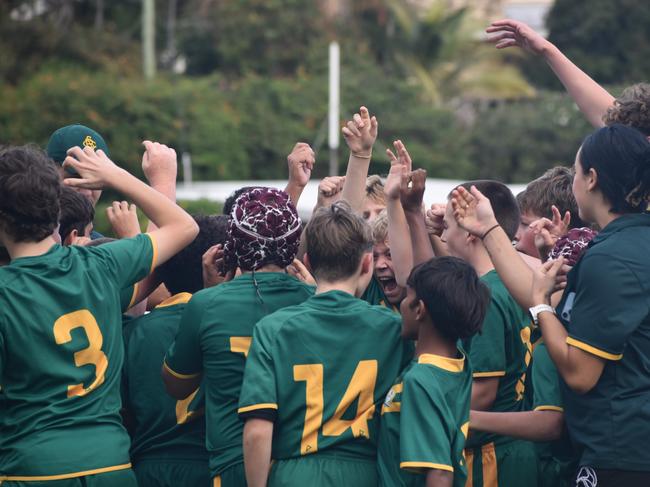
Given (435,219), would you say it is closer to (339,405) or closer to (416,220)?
(416,220)

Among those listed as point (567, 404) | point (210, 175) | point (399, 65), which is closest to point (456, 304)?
point (567, 404)

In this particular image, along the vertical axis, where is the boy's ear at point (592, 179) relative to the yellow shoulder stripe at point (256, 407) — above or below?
above

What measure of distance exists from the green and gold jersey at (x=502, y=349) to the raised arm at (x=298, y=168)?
122 centimetres

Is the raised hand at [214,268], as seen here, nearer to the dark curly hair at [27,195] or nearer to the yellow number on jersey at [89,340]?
the yellow number on jersey at [89,340]

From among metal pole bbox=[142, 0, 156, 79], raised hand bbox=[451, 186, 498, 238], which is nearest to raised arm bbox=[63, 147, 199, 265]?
raised hand bbox=[451, 186, 498, 238]

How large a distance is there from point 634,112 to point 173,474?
8.15 ft

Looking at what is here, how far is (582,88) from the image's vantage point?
5395mm

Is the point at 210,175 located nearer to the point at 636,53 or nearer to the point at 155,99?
the point at 155,99

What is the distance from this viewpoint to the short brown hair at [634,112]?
15.6 feet

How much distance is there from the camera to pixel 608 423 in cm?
410

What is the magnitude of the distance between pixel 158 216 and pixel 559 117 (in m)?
30.9

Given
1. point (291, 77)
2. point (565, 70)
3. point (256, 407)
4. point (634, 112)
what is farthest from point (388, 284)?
point (291, 77)

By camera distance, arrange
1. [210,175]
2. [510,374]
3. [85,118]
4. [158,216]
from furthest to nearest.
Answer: [210,175] → [85,118] → [510,374] → [158,216]

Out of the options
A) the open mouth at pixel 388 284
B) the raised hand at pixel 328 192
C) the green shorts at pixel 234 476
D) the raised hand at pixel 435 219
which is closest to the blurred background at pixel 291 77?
the raised hand at pixel 328 192
